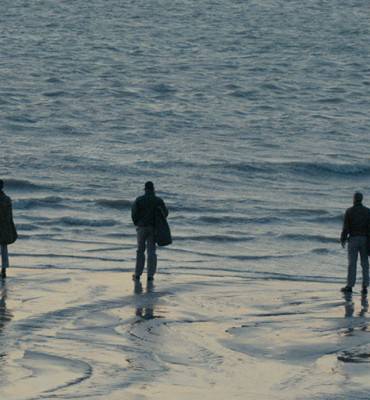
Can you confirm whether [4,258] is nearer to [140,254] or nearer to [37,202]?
[140,254]

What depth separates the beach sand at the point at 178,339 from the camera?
40.7ft

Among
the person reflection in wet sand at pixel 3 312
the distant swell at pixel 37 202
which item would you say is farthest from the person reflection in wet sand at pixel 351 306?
the distant swell at pixel 37 202

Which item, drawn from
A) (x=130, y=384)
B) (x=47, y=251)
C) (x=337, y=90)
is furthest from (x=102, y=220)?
(x=337, y=90)

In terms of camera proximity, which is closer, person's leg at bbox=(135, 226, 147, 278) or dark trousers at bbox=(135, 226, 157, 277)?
dark trousers at bbox=(135, 226, 157, 277)

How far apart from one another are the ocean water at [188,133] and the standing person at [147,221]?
89 centimetres

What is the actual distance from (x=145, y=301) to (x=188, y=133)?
27.3m

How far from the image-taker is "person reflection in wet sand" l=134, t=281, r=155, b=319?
1594 cm

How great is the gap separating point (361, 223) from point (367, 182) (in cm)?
1764

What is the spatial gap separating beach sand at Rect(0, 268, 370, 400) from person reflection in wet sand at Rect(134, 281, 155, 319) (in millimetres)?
23

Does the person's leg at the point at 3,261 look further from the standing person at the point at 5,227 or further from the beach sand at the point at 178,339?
the beach sand at the point at 178,339

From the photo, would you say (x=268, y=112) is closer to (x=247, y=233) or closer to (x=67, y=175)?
(x=67, y=175)

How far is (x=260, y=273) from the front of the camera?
69.4 ft

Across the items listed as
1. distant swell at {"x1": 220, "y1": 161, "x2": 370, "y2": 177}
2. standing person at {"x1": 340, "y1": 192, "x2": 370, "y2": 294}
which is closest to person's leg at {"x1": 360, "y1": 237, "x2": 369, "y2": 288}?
standing person at {"x1": 340, "y1": 192, "x2": 370, "y2": 294}

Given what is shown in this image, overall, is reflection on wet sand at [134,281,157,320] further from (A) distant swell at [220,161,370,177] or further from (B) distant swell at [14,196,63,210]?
(A) distant swell at [220,161,370,177]
